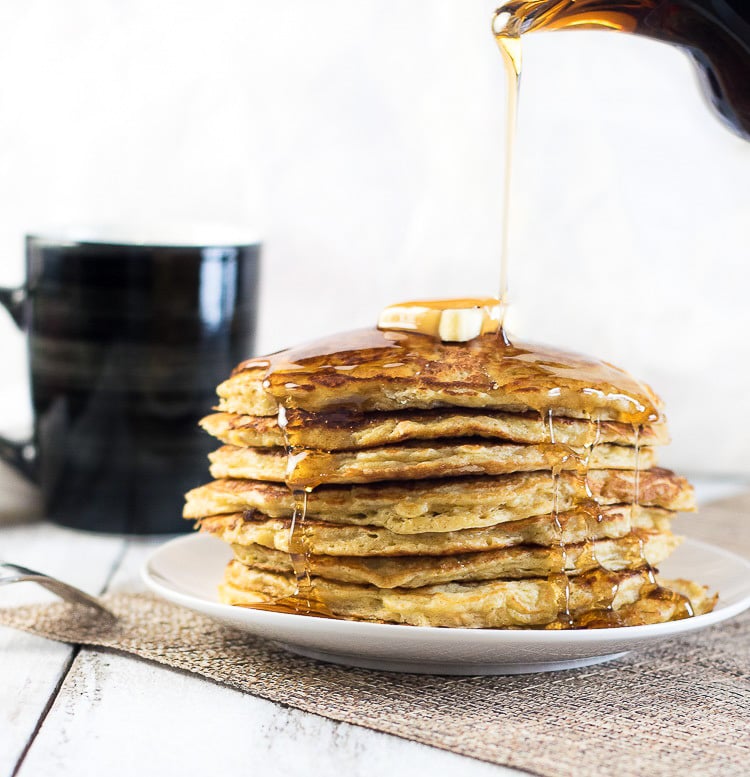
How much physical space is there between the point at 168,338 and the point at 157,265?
0.40 ft

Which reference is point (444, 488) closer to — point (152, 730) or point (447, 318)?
point (447, 318)

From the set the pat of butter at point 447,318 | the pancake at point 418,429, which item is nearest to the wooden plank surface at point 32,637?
the pancake at point 418,429

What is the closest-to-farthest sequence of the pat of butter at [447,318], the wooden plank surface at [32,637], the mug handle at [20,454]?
the wooden plank surface at [32,637] < the pat of butter at [447,318] < the mug handle at [20,454]

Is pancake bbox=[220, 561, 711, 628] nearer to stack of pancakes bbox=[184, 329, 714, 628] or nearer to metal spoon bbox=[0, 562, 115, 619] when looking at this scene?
stack of pancakes bbox=[184, 329, 714, 628]

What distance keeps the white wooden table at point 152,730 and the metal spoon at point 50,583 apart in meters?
0.07

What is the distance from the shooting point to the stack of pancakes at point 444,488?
1.12 meters

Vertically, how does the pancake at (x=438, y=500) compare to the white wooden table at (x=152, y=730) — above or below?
above

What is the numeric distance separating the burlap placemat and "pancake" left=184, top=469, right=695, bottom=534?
0.17 m

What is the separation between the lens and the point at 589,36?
2254mm

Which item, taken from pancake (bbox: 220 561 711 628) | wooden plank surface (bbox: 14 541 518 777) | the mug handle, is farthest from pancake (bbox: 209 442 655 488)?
the mug handle

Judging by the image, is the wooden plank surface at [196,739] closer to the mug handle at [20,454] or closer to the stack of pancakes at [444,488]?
the stack of pancakes at [444,488]

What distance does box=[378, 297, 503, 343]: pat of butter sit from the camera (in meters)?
1.22

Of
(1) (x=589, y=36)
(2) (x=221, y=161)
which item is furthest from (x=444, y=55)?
(2) (x=221, y=161)

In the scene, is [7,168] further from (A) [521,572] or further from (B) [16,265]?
(A) [521,572]
